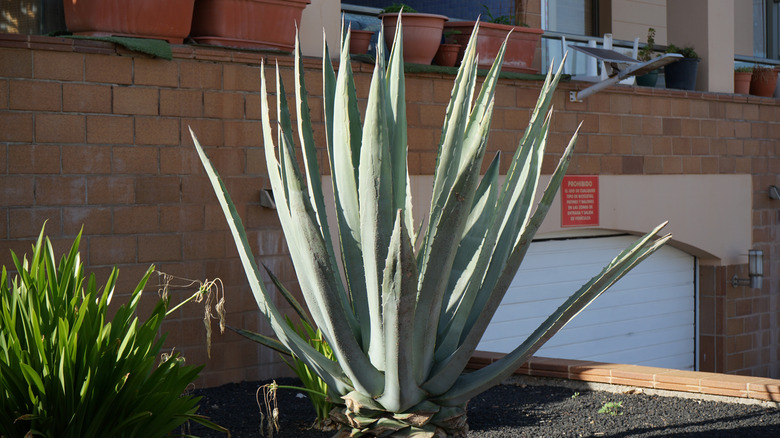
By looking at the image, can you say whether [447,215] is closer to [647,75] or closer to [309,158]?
[309,158]

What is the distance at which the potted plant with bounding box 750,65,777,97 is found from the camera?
388 inches

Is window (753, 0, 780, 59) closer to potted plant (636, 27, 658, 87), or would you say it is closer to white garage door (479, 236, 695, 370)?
potted plant (636, 27, 658, 87)

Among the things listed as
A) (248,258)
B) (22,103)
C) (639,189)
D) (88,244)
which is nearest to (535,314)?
(639,189)

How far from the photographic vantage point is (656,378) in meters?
5.19

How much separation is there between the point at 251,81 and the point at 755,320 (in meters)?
6.36

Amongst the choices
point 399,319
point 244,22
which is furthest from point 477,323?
point 244,22

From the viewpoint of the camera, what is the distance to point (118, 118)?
17.7 feet

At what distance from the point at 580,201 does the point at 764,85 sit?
320cm

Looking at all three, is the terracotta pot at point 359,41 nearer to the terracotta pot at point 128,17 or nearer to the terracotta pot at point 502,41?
the terracotta pot at point 502,41

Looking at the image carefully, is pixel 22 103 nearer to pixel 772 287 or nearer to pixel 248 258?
pixel 248 258

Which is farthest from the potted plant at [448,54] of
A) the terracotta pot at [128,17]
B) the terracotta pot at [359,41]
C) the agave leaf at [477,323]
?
the agave leaf at [477,323]

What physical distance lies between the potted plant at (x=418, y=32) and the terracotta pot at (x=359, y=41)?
155 millimetres

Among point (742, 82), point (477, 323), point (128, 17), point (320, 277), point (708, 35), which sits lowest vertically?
point (477, 323)

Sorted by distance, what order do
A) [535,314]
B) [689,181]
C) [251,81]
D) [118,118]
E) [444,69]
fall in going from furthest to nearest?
[689,181], [535,314], [444,69], [251,81], [118,118]
